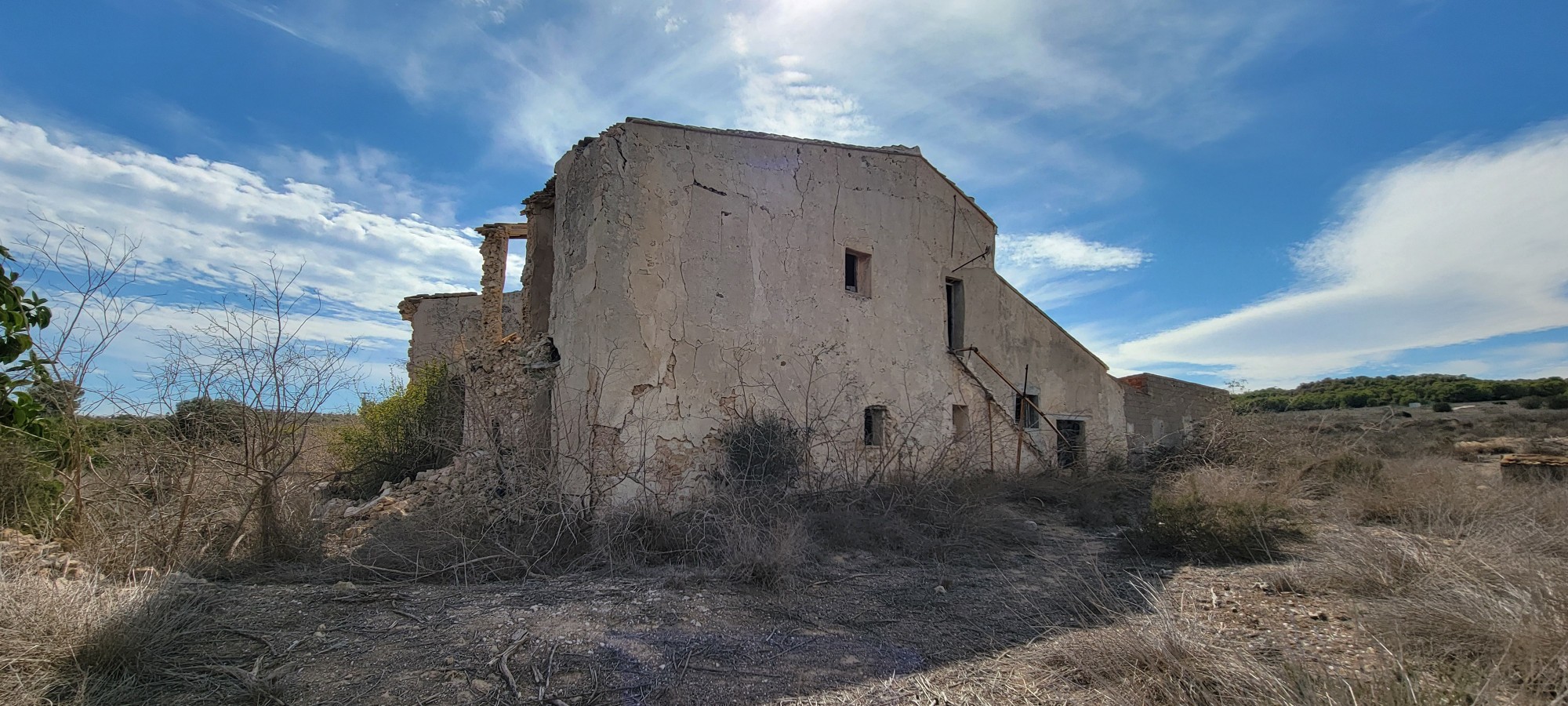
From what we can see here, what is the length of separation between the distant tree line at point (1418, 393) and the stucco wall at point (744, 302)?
891 inches

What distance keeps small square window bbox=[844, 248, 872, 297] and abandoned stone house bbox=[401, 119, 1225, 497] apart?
0.08ft

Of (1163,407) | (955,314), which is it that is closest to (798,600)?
(955,314)

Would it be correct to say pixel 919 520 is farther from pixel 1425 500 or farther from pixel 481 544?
pixel 1425 500

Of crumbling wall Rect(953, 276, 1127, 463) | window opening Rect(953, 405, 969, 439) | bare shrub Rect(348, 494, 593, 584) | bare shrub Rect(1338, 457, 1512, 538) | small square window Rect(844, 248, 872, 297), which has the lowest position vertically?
bare shrub Rect(348, 494, 593, 584)

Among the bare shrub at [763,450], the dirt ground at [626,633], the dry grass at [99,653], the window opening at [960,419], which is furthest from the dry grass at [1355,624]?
the bare shrub at [763,450]

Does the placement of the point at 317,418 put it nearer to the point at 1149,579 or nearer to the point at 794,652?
the point at 794,652

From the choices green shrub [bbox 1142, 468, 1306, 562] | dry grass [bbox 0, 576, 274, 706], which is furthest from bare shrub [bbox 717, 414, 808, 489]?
dry grass [bbox 0, 576, 274, 706]

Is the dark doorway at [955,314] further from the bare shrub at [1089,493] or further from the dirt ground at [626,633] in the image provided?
the dirt ground at [626,633]

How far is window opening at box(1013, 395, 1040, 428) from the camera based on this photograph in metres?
12.2

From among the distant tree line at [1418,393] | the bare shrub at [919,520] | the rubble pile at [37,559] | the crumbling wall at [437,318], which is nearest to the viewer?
the rubble pile at [37,559]

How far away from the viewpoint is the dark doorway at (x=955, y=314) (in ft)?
37.8

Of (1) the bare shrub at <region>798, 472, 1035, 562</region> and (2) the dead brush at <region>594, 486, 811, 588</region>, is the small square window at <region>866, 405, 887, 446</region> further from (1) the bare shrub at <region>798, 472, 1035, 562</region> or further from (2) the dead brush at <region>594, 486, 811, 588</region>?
(2) the dead brush at <region>594, 486, 811, 588</region>

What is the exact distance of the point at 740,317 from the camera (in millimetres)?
9062

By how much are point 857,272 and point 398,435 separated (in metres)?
8.78
